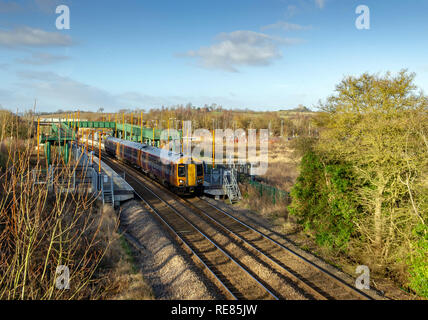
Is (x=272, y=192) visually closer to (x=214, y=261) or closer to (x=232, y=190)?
(x=232, y=190)

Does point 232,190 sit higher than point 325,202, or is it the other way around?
point 325,202

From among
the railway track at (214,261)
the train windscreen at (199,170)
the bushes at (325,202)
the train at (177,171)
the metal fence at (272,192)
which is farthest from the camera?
the train windscreen at (199,170)

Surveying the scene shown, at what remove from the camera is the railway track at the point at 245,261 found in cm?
923

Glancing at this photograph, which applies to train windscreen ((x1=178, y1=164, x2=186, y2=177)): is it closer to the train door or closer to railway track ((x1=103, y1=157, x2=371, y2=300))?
the train door

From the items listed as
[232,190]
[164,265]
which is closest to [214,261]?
[164,265]

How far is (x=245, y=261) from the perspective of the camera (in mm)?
11352

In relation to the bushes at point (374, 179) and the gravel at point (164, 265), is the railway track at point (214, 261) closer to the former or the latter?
the gravel at point (164, 265)

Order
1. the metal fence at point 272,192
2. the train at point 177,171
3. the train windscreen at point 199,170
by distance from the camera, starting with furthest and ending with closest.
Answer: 1. the train windscreen at point 199,170
2. the train at point 177,171
3. the metal fence at point 272,192

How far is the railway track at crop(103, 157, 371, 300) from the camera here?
364 inches

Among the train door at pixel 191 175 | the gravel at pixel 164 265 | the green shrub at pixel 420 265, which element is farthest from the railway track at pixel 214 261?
the green shrub at pixel 420 265

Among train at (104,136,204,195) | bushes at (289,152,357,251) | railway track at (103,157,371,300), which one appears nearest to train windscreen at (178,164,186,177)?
train at (104,136,204,195)

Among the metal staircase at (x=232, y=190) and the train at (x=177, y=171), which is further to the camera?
the train at (x=177, y=171)

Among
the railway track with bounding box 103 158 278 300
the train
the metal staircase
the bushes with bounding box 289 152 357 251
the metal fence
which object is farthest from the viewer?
the train
